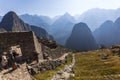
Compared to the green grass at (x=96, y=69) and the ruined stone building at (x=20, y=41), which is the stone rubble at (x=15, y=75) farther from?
the ruined stone building at (x=20, y=41)

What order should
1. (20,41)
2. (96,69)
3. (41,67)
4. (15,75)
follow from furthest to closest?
1. (96,69)
2. (20,41)
3. (41,67)
4. (15,75)

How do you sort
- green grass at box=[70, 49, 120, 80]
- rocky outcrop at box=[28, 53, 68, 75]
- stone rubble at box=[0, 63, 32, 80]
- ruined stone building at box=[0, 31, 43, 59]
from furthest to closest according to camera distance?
ruined stone building at box=[0, 31, 43, 59] → green grass at box=[70, 49, 120, 80] → rocky outcrop at box=[28, 53, 68, 75] → stone rubble at box=[0, 63, 32, 80]

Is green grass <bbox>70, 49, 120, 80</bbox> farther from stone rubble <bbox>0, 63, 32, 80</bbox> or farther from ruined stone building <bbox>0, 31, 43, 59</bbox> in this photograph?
stone rubble <bbox>0, 63, 32, 80</bbox>

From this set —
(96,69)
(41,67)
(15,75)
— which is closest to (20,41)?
(41,67)

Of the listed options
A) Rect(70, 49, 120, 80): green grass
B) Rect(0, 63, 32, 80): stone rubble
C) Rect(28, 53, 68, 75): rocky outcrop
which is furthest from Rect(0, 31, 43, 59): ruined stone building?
Rect(0, 63, 32, 80): stone rubble

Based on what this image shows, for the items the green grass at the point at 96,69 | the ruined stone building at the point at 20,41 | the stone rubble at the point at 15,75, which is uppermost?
the ruined stone building at the point at 20,41

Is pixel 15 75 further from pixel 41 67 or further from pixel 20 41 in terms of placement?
pixel 20 41

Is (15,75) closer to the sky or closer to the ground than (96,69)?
closer to the sky

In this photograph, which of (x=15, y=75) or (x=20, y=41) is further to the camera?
(x=20, y=41)

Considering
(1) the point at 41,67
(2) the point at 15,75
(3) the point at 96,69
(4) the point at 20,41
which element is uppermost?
(4) the point at 20,41

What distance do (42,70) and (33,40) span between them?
9771mm

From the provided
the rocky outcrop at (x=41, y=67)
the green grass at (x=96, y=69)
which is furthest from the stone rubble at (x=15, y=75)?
the green grass at (x=96, y=69)

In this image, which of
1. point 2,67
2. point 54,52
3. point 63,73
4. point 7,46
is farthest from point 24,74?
point 54,52

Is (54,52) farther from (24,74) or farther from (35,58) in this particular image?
(24,74)
